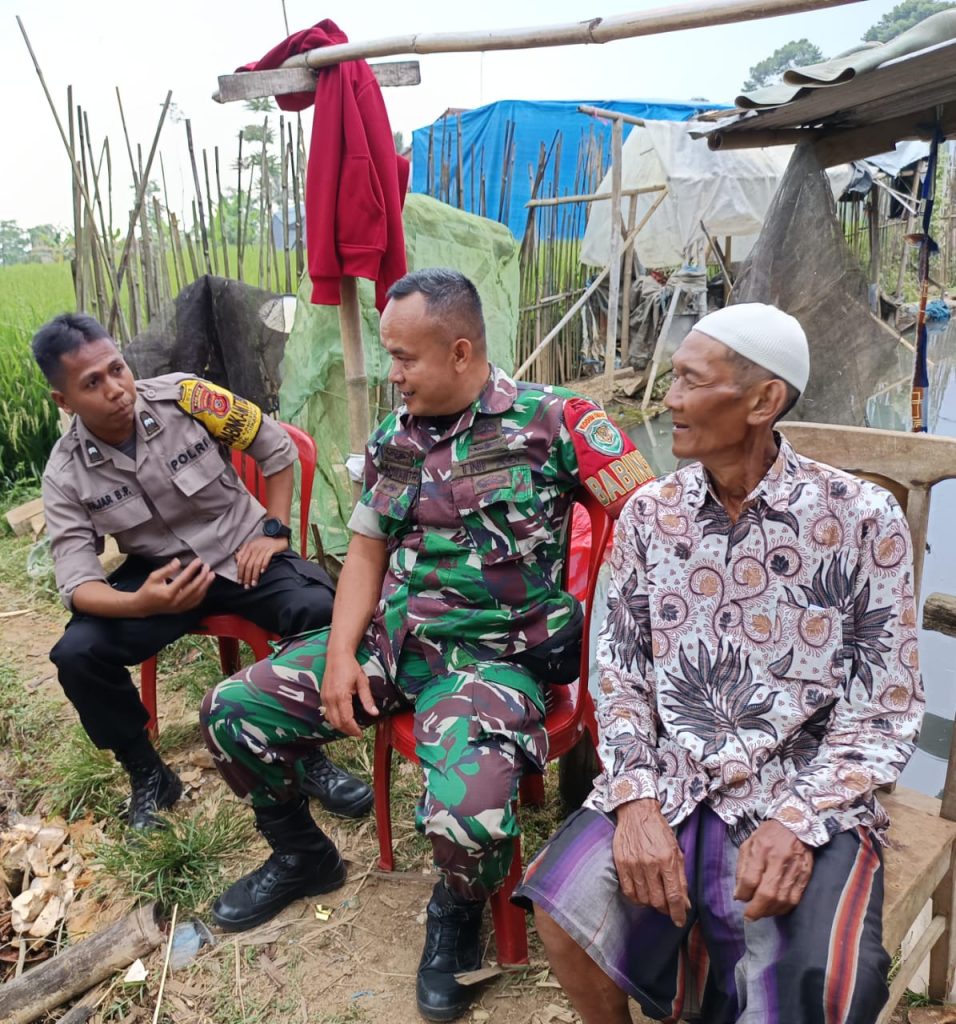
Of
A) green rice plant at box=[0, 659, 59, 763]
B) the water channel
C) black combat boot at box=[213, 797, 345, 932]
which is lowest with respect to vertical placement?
the water channel

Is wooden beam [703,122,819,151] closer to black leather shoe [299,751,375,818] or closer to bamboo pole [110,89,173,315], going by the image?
bamboo pole [110,89,173,315]

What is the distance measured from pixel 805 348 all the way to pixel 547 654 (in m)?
0.98

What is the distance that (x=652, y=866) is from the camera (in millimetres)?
1460

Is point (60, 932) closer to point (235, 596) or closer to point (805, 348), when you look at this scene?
point (235, 596)

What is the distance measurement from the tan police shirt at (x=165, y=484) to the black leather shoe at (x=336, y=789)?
0.71m

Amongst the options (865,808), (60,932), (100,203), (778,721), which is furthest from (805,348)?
(100,203)

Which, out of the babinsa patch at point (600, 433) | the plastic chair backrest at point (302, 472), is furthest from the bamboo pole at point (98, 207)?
the babinsa patch at point (600, 433)

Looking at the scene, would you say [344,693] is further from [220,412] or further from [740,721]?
[220,412]

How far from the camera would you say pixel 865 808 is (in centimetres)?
147

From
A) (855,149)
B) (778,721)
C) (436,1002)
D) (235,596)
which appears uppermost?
(855,149)

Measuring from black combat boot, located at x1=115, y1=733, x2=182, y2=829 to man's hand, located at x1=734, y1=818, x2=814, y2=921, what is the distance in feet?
6.39

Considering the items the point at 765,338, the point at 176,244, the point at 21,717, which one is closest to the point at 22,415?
the point at 176,244

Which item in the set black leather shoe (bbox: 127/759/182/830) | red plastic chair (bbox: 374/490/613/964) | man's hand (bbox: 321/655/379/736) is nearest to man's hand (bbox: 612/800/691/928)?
red plastic chair (bbox: 374/490/613/964)

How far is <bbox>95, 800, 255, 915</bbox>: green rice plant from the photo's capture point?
238 cm
